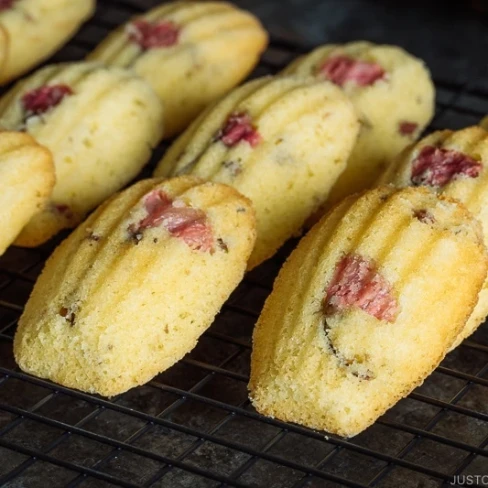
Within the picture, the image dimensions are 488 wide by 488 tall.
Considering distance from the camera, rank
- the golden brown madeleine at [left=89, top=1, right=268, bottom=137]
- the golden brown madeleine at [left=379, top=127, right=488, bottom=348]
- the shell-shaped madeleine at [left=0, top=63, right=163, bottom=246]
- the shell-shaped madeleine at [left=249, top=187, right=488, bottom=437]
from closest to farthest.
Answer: the shell-shaped madeleine at [left=249, top=187, right=488, bottom=437] < the golden brown madeleine at [left=379, top=127, right=488, bottom=348] < the shell-shaped madeleine at [left=0, top=63, right=163, bottom=246] < the golden brown madeleine at [left=89, top=1, right=268, bottom=137]

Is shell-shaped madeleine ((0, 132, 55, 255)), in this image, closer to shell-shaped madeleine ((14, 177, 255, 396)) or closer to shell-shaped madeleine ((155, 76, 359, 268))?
shell-shaped madeleine ((14, 177, 255, 396))

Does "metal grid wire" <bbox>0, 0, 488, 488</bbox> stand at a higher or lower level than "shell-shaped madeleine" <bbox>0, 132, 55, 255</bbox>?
lower

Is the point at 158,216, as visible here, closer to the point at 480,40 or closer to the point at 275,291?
the point at 275,291

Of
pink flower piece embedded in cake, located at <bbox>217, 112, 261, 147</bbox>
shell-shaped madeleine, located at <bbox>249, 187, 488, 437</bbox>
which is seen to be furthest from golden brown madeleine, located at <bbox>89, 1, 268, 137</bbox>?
shell-shaped madeleine, located at <bbox>249, 187, 488, 437</bbox>

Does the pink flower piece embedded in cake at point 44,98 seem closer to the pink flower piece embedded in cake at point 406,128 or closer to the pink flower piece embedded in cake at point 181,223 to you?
the pink flower piece embedded in cake at point 181,223


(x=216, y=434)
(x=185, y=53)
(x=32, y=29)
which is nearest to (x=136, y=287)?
(x=216, y=434)

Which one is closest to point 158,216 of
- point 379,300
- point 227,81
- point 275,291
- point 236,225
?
point 236,225
